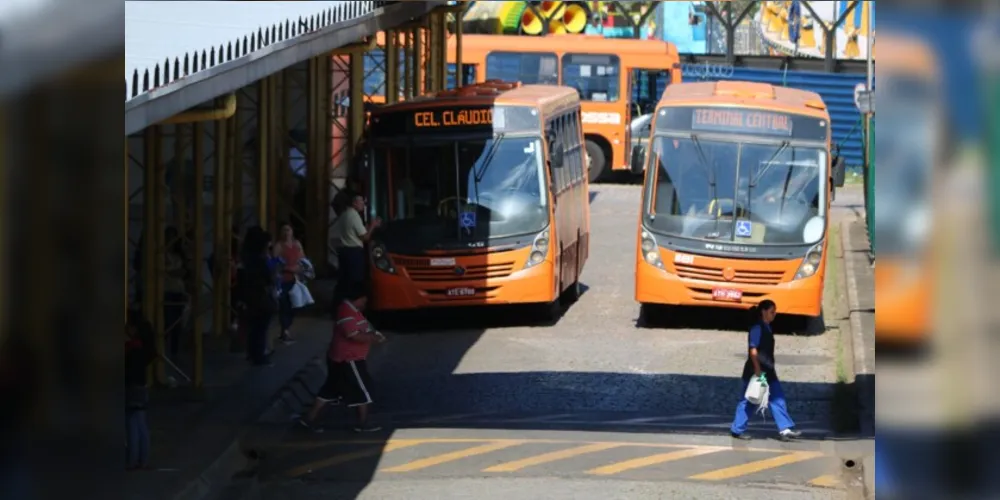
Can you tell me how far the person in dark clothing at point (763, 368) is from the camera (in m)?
12.6

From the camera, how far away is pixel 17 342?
354 centimetres

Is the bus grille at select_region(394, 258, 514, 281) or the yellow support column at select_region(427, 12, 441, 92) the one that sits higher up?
the yellow support column at select_region(427, 12, 441, 92)

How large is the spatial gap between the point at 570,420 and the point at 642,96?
22309 mm

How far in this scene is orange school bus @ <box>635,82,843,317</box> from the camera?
18.2 m

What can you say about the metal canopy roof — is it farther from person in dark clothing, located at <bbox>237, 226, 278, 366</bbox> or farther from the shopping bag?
the shopping bag

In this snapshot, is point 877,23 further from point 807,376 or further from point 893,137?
point 807,376

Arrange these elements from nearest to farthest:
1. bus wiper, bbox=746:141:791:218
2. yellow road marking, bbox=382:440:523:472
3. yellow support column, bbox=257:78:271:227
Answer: yellow road marking, bbox=382:440:523:472
bus wiper, bbox=746:141:791:218
yellow support column, bbox=257:78:271:227

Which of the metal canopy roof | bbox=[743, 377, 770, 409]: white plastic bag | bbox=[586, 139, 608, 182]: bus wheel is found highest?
the metal canopy roof

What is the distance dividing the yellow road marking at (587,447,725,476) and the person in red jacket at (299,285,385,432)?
8.22ft

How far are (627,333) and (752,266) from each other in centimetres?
181

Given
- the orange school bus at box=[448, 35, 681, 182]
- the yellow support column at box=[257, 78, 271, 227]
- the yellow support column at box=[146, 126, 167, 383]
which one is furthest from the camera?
the orange school bus at box=[448, 35, 681, 182]

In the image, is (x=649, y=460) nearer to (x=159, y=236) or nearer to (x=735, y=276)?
(x=159, y=236)

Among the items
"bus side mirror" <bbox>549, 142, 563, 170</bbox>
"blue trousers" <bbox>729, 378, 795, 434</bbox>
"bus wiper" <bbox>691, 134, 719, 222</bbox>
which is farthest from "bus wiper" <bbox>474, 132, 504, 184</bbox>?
"blue trousers" <bbox>729, 378, 795, 434</bbox>

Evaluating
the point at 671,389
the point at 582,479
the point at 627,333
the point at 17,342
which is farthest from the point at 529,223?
the point at 17,342
